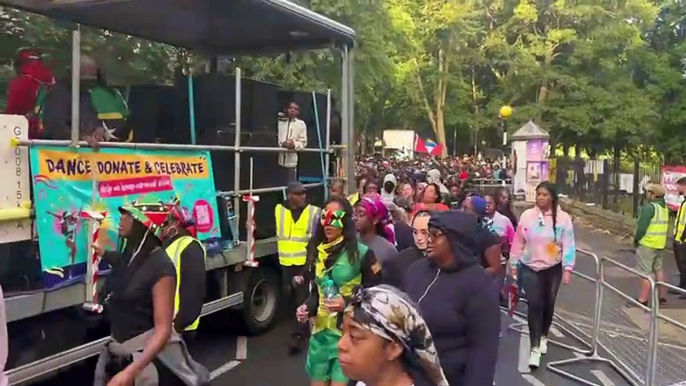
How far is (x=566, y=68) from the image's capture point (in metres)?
37.5

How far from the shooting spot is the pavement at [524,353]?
7156mm

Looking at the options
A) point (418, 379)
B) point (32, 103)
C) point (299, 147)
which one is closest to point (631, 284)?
point (299, 147)

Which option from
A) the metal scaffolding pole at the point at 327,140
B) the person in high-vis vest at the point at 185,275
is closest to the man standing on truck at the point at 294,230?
the metal scaffolding pole at the point at 327,140

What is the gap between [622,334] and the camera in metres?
8.41

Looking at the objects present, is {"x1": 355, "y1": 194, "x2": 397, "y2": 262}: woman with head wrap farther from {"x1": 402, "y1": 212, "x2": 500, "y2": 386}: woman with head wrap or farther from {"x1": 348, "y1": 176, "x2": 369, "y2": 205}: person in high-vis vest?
{"x1": 402, "y1": 212, "x2": 500, "y2": 386}: woman with head wrap

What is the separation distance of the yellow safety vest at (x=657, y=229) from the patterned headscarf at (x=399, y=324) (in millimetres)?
9516

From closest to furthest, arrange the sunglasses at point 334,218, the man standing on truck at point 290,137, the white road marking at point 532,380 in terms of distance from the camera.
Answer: the sunglasses at point 334,218 < the white road marking at point 532,380 < the man standing on truck at point 290,137

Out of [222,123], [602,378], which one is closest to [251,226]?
[222,123]

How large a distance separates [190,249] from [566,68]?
35.3 meters

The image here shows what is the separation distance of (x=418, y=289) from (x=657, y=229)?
819 centimetres

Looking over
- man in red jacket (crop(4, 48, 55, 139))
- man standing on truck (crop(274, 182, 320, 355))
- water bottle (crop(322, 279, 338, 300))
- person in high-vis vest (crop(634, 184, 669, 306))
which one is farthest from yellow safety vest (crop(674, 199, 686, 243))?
man in red jacket (crop(4, 48, 55, 139))

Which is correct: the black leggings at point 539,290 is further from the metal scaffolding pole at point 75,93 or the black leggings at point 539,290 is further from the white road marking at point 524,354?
the metal scaffolding pole at point 75,93

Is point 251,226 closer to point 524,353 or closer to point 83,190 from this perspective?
point 83,190

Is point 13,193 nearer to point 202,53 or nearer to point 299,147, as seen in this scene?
point 299,147
